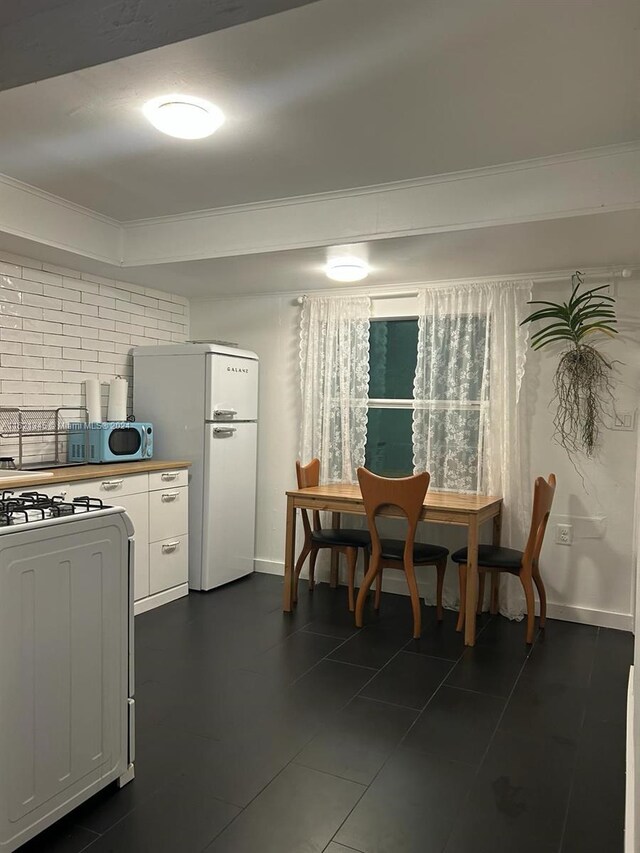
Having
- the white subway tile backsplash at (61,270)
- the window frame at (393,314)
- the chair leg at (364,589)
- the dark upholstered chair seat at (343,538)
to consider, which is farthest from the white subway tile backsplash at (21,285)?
the chair leg at (364,589)

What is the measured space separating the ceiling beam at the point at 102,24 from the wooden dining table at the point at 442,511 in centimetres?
272

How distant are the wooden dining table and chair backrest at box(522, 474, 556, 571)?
0.92ft

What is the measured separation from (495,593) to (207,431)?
7.12 feet

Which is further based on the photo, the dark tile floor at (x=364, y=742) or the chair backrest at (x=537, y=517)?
the chair backrest at (x=537, y=517)

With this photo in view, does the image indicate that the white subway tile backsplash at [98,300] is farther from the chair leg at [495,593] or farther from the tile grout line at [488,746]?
the tile grout line at [488,746]

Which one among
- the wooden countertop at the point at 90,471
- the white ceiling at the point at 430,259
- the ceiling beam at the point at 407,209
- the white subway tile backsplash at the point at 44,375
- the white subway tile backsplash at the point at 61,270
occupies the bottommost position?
the wooden countertop at the point at 90,471

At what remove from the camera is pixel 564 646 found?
11.8 feet

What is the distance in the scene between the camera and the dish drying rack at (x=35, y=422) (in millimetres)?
3799

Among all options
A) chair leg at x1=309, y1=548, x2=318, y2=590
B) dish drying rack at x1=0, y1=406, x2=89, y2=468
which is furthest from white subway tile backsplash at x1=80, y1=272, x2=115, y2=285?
chair leg at x1=309, y1=548, x2=318, y2=590

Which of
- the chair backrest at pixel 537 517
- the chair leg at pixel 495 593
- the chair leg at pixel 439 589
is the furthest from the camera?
the chair leg at pixel 495 593

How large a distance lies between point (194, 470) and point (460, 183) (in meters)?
2.52

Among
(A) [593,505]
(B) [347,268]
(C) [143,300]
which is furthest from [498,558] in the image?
(C) [143,300]

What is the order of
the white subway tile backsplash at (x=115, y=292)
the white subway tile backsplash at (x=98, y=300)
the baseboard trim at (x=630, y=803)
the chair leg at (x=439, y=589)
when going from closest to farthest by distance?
the baseboard trim at (x=630, y=803) < the chair leg at (x=439, y=589) < the white subway tile backsplash at (x=98, y=300) < the white subway tile backsplash at (x=115, y=292)

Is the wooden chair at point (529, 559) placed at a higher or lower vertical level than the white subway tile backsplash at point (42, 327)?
lower
